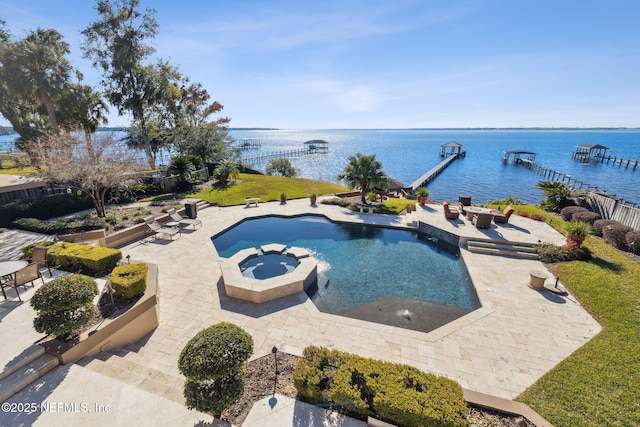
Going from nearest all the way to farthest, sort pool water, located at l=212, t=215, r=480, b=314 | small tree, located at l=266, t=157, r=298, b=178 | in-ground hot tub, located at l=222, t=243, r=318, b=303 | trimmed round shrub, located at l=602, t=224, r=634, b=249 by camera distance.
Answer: in-ground hot tub, located at l=222, t=243, r=318, b=303 → pool water, located at l=212, t=215, r=480, b=314 → trimmed round shrub, located at l=602, t=224, r=634, b=249 → small tree, located at l=266, t=157, r=298, b=178

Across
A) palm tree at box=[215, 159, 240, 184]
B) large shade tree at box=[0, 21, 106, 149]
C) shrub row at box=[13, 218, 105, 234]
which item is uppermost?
large shade tree at box=[0, 21, 106, 149]

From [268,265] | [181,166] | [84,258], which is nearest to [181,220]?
[84,258]

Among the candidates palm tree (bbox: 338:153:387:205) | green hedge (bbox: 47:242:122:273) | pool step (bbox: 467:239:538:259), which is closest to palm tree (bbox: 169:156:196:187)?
palm tree (bbox: 338:153:387:205)

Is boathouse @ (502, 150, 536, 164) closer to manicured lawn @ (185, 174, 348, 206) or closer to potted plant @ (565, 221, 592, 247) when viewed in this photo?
manicured lawn @ (185, 174, 348, 206)

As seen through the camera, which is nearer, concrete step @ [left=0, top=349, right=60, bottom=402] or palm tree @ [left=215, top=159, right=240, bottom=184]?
concrete step @ [left=0, top=349, right=60, bottom=402]

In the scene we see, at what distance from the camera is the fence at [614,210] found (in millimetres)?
14953

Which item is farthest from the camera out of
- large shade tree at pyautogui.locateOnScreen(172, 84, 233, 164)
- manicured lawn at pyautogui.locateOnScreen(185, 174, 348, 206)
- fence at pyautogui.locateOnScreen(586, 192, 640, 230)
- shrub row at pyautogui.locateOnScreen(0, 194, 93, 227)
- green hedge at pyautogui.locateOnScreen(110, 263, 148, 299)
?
large shade tree at pyautogui.locateOnScreen(172, 84, 233, 164)

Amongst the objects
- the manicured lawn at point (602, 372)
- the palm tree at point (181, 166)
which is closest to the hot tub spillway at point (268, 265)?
the manicured lawn at point (602, 372)

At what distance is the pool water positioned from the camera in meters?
10.4

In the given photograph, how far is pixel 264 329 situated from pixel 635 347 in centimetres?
1014

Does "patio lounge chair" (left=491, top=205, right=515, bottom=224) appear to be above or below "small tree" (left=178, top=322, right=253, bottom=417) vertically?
below

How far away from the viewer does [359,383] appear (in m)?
5.41

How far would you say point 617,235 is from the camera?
43.1 ft

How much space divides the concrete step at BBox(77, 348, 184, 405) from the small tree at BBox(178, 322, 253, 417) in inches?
48.2
